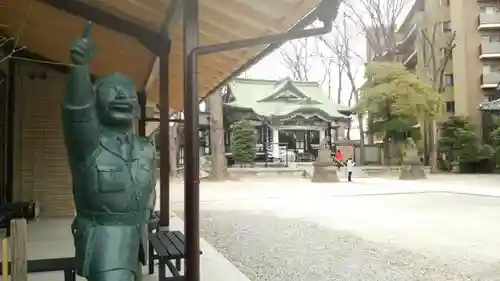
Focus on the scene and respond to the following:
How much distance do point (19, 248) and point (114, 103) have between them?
1209mm

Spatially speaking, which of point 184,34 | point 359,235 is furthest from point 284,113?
point 184,34

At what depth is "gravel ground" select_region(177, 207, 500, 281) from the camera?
224 inches

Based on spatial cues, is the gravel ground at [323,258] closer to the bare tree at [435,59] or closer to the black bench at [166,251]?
the black bench at [166,251]

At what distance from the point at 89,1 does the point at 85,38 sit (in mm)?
2670

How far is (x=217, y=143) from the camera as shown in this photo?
2319cm

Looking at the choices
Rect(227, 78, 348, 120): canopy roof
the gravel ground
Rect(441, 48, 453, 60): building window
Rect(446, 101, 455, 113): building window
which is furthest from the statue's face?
Rect(446, 101, 455, 113): building window

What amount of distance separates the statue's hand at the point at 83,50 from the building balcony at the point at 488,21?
31493 millimetres

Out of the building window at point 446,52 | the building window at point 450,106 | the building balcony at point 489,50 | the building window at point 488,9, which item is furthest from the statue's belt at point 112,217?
the building window at point 488,9

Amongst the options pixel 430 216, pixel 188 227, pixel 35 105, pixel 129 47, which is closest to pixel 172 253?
pixel 188 227

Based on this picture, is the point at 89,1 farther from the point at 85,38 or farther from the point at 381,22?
the point at 381,22

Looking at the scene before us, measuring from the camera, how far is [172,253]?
4.26 meters

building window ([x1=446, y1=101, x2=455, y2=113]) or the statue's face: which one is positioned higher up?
building window ([x1=446, y1=101, x2=455, y2=113])

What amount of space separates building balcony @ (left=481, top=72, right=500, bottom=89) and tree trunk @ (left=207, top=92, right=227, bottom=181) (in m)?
16.1

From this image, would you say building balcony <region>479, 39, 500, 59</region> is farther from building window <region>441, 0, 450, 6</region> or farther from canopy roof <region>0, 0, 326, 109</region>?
canopy roof <region>0, 0, 326, 109</region>
